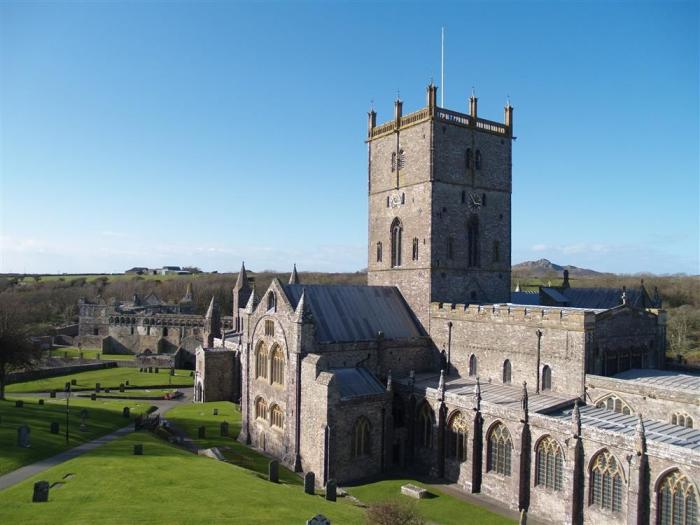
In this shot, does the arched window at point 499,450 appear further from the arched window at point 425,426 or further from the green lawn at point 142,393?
the green lawn at point 142,393

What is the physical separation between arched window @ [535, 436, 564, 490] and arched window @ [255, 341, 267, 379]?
1860 cm

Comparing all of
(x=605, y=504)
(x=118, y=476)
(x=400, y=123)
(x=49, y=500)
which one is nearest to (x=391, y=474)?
(x=605, y=504)

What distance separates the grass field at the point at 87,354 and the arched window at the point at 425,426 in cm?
6285

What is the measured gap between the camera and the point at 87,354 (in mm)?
87500

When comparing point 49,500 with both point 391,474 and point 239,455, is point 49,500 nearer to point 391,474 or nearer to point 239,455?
point 239,455

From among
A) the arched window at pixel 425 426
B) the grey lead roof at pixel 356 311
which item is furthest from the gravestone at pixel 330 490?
the grey lead roof at pixel 356 311

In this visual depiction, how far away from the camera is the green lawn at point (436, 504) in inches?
998

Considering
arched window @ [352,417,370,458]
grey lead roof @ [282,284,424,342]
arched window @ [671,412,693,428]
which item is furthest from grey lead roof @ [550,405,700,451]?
grey lead roof @ [282,284,424,342]

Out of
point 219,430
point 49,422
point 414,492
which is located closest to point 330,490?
point 414,492

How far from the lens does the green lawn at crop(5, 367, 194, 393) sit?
60531 millimetres

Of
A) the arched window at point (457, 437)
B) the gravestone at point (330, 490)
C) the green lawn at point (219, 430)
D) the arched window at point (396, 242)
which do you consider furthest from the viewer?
the arched window at point (396, 242)

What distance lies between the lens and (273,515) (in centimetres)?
2241

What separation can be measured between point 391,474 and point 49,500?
18.2 meters

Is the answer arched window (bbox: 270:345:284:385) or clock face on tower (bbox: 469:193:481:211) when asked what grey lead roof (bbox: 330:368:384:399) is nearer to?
arched window (bbox: 270:345:284:385)
